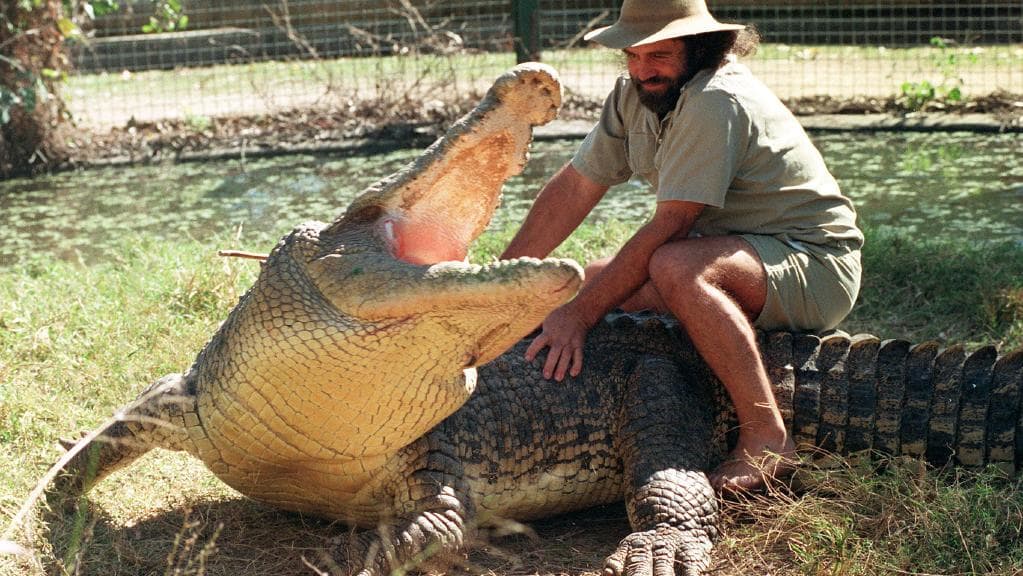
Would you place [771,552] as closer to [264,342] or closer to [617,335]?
[617,335]

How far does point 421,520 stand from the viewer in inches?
114

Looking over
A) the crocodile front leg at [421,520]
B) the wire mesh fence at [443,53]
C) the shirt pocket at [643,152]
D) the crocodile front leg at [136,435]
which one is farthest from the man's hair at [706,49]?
the wire mesh fence at [443,53]

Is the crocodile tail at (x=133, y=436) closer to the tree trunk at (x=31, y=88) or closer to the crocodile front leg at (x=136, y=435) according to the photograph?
the crocodile front leg at (x=136, y=435)

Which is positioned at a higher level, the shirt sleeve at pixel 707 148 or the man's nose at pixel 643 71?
A: the man's nose at pixel 643 71

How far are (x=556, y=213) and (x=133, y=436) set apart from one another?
5.50ft

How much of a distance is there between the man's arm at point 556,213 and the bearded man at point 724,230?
33cm

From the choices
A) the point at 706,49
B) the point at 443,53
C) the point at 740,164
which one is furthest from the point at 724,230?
the point at 443,53

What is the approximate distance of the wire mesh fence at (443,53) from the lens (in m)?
8.99

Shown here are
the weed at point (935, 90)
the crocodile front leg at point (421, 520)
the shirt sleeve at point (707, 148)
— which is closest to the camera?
the crocodile front leg at point (421, 520)

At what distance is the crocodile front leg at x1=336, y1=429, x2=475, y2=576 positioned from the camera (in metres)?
2.82

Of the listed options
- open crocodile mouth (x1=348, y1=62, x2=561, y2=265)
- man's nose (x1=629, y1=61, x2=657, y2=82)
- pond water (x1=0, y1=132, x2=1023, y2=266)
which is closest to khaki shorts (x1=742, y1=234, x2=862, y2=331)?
man's nose (x1=629, y1=61, x2=657, y2=82)

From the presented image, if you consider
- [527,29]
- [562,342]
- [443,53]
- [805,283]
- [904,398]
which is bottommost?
[904,398]

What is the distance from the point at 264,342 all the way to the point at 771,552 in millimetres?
1394

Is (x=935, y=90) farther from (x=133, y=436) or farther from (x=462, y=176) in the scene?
(x=133, y=436)
